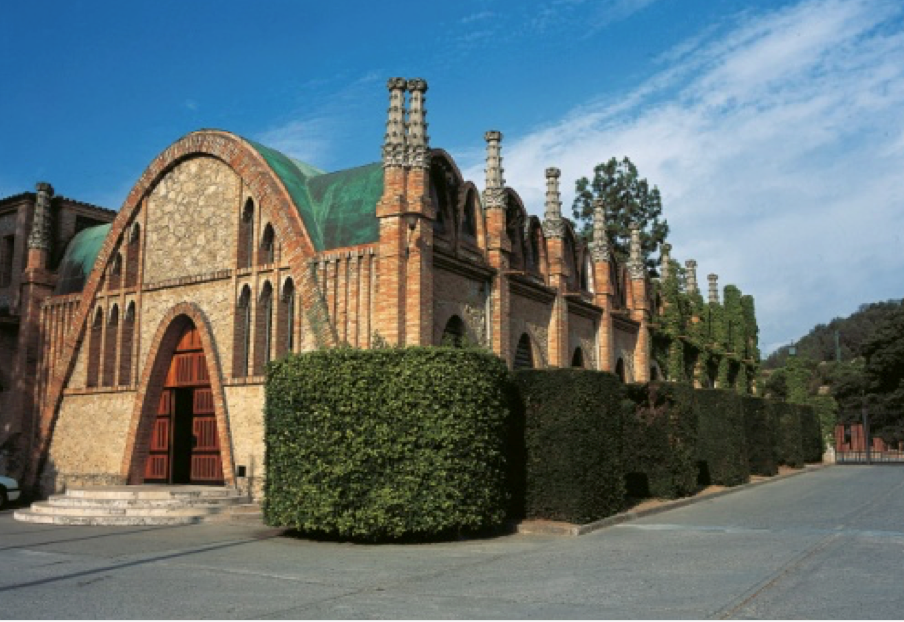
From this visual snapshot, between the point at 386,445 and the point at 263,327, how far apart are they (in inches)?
306

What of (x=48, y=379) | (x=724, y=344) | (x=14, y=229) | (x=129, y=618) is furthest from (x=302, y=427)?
(x=724, y=344)

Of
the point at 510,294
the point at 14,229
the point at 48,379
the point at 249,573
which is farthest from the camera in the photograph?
the point at 14,229

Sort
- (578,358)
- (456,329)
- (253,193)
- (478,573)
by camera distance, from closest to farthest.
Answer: (478,573), (456,329), (253,193), (578,358)

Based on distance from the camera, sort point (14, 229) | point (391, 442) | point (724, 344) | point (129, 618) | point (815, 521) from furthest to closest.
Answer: point (724, 344) < point (14, 229) < point (815, 521) < point (391, 442) < point (129, 618)

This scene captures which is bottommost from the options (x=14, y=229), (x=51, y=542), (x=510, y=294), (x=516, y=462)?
(x=51, y=542)

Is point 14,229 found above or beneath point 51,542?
above

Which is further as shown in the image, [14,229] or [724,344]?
[724,344]

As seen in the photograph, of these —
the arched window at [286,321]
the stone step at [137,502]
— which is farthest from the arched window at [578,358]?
the stone step at [137,502]

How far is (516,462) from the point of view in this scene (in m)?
14.0

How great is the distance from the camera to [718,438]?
21969 mm

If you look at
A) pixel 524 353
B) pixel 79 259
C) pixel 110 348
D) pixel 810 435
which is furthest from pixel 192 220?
pixel 810 435

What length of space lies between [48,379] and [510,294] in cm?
1279

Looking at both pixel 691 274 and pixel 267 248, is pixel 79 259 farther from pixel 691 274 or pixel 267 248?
pixel 691 274

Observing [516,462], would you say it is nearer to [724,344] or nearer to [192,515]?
[192,515]
